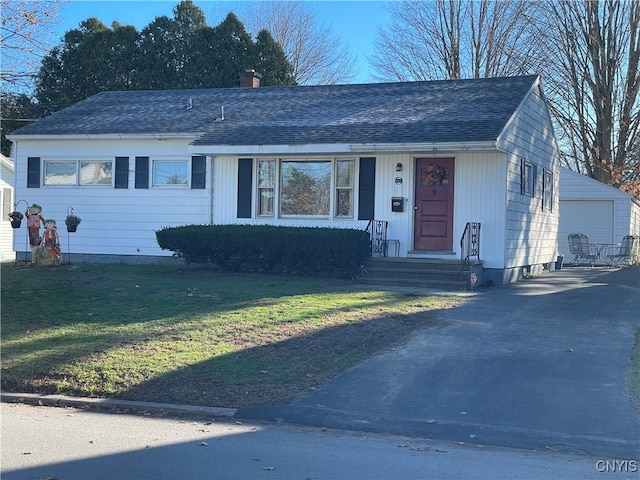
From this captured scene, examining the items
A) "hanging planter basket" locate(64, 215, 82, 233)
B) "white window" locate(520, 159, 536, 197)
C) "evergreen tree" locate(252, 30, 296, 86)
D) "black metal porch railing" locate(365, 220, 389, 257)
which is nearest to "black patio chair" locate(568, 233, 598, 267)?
"white window" locate(520, 159, 536, 197)

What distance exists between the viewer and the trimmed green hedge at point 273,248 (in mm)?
15609

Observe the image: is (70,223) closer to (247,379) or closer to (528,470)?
(247,379)

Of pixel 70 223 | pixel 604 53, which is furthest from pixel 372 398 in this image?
pixel 604 53

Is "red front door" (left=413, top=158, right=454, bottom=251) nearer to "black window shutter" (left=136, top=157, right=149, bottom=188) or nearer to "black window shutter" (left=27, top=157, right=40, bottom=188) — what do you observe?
"black window shutter" (left=136, top=157, right=149, bottom=188)

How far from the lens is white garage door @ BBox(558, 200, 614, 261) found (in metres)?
26.4

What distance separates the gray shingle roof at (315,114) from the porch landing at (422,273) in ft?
8.89

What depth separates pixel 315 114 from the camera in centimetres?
1906

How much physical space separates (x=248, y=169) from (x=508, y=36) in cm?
2249

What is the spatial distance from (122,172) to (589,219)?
17.4m

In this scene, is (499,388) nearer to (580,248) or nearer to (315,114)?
(315,114)

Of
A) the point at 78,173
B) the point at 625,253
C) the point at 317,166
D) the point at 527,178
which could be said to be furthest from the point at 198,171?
the point at 625,253

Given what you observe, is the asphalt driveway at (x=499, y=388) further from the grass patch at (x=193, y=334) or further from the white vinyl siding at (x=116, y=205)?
the white vinyl siding at (x=116, y=205)

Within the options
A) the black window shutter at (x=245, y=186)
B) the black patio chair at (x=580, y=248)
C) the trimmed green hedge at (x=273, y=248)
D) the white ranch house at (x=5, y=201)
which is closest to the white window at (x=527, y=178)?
the trimmed green hedge at (x=273, y=248)

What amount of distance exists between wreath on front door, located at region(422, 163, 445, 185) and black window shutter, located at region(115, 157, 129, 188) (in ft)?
26.3
